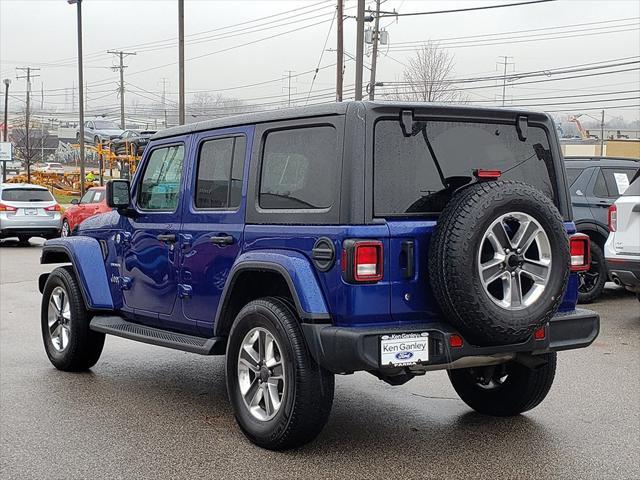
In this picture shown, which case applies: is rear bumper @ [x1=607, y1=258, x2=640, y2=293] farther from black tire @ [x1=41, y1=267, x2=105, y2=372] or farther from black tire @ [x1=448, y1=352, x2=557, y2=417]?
black tire @ [x1=41, y1=267, x2=105, y2=372]

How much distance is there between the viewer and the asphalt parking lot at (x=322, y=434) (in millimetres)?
4688

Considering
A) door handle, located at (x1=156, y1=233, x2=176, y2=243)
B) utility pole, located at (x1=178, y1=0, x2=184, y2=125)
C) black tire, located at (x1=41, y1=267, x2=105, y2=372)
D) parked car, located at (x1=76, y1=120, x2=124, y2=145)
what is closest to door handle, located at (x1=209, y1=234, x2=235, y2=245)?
door handle, located at (x1=156, y1=233, x2=176, y2=243)

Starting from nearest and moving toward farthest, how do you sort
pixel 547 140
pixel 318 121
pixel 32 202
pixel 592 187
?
pixel 318 121 < pixel 547 140 < pixel 592 187 < pixel 32 202

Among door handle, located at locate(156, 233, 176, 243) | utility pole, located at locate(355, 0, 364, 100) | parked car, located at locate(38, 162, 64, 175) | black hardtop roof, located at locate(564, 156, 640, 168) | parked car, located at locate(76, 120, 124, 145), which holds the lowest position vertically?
parked car, located at locate(38, 162, 64, 175)

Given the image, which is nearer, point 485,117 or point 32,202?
point 485,117

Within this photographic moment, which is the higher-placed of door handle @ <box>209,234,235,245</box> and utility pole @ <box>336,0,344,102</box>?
utility pole @ <box>336,0,344,102</box>

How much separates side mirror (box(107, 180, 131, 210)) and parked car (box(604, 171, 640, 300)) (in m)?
5.28

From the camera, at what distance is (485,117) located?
16.7ft

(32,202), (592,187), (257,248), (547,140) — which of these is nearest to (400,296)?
(257,248)

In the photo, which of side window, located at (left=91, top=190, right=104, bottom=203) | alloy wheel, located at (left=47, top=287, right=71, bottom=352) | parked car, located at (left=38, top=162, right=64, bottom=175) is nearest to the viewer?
alloy wheel, located at (left=47, top=287, right=71, bottom=352)

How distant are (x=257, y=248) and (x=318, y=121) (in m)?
0.85

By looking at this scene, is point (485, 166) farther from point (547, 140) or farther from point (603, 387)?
point (603, 387)

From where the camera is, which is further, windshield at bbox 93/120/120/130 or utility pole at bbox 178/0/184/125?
windshield at bbox 93/120/120/130

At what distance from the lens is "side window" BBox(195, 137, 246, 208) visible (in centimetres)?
553
